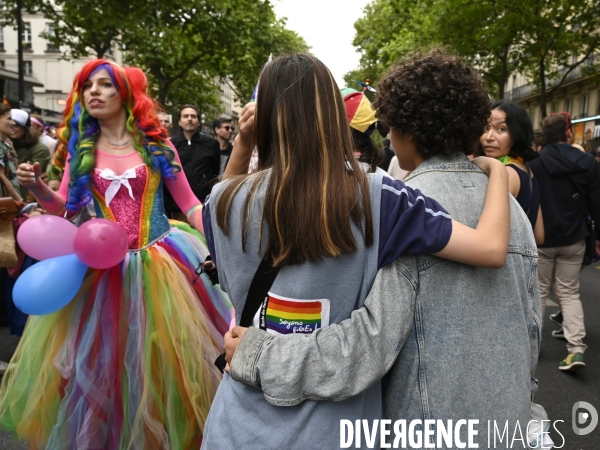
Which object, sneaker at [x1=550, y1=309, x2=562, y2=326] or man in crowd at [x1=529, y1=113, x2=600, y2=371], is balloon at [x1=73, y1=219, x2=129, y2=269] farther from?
sneaker at [x1=550, y1=309, x2=562, y2=326]

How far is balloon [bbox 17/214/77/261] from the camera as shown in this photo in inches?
91.3

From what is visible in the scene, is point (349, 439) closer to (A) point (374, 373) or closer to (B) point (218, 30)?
(A) point (374, 373)

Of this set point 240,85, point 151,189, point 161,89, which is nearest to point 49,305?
point 151,189

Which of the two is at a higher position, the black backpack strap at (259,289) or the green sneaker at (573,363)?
the black backpack strap at (259,289)

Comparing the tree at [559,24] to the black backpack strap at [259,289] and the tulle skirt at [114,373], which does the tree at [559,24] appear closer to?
the tulle skirt at [114,373]

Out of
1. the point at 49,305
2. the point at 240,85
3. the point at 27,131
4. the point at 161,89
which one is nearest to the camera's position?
the point at 49,305

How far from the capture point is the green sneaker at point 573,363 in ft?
13.5

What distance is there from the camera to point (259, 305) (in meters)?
1.36

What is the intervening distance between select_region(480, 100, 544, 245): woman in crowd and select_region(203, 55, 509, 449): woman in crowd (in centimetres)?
201

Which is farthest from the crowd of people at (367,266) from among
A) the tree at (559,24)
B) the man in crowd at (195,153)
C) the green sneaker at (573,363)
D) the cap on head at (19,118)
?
the tree at (559,24)

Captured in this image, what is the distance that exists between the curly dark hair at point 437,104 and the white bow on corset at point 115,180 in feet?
5.50

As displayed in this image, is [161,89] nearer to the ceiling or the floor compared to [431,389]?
nearer to the ceiling

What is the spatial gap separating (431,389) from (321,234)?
19.2 inches

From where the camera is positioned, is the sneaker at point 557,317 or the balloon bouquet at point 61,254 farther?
the sneaker at point 557,317
